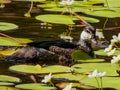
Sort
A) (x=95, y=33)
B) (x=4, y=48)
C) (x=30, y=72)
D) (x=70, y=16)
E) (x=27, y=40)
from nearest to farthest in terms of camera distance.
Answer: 1. (x=30, y=72)
2. (x=4, y=48)
3. (x=27, y=40)
4. (x=95, y=33)
5. (x=70, y=16)

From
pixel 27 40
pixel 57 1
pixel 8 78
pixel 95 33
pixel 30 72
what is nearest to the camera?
pixel 8 78

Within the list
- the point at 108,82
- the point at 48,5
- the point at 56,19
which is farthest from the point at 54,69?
the point at 48,5

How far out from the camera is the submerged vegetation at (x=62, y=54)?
6343 mm

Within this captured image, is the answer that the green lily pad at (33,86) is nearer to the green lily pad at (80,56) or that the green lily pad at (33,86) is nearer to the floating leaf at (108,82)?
the floating leaf at (108,82)

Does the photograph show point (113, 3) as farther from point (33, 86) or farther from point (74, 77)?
point (33, 86)

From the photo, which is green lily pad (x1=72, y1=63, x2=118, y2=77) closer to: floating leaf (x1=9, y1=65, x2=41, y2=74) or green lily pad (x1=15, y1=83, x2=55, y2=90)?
floating leaf (x1=9, y1=65, x2=41, y2=74)

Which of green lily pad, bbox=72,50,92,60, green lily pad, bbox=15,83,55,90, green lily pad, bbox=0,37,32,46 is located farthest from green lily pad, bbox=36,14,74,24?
green lily pad, bbox=15,83,55,90

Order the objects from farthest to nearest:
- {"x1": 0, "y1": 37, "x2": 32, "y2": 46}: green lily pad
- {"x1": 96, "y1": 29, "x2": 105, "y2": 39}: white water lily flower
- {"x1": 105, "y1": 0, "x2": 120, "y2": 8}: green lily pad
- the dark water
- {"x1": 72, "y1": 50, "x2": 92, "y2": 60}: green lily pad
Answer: {"x1": 105, "y1": 0, "x2": 120, "y2": 8}: green lily pad → {"x1": 96, "y1": 29, "x2": 105, "y2": 39}: white water lily flower → the dark water → {"x1": 0, "y1": 37, "x2": 32, "y2": 46}: green lily pad → {"x1": 72, "y1": 50, "x2": 92, "y2": 60}: green lily pad

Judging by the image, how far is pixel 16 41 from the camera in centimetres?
840

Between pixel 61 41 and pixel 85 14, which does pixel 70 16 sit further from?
pixel 61 41

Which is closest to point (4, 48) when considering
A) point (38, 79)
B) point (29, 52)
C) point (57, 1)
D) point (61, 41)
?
point (29, 52)

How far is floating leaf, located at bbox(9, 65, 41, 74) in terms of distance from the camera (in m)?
6.91

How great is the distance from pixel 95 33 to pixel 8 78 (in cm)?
321

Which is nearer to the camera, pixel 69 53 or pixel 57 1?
pixel 69 53
